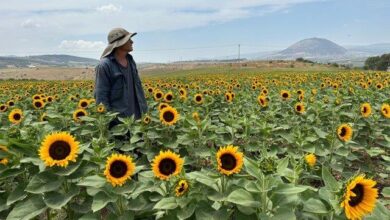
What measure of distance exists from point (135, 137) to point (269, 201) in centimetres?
303

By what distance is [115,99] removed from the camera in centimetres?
672

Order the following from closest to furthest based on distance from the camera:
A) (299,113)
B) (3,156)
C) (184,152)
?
1. (3,156)
2. (184,152)
3. (299,113)

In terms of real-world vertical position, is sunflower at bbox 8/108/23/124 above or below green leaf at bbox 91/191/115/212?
above

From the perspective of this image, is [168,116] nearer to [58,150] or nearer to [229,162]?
[58,150]

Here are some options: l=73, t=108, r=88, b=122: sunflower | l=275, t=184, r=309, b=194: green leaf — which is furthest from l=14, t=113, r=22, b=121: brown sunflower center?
l=275, t=184, r=309, b=194: green leaf

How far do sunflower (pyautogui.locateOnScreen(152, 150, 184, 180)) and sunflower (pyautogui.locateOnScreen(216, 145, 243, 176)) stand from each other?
324mm

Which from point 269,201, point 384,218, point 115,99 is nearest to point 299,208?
point 269,201

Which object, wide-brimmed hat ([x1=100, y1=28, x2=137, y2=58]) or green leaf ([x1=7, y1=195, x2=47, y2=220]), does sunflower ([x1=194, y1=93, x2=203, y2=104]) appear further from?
green leaf ([x1=7, y1=195, x2=47, y2=220])

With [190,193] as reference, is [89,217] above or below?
below

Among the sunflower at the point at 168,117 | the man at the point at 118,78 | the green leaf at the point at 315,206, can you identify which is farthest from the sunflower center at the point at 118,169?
the man at the point at 118,78

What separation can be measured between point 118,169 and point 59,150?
Result: 48cm

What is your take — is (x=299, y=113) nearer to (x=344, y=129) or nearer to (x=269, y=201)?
(x=344, y=129)

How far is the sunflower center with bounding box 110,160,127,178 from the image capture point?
10.4 ft

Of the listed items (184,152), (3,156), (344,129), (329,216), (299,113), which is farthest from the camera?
(299,113)
